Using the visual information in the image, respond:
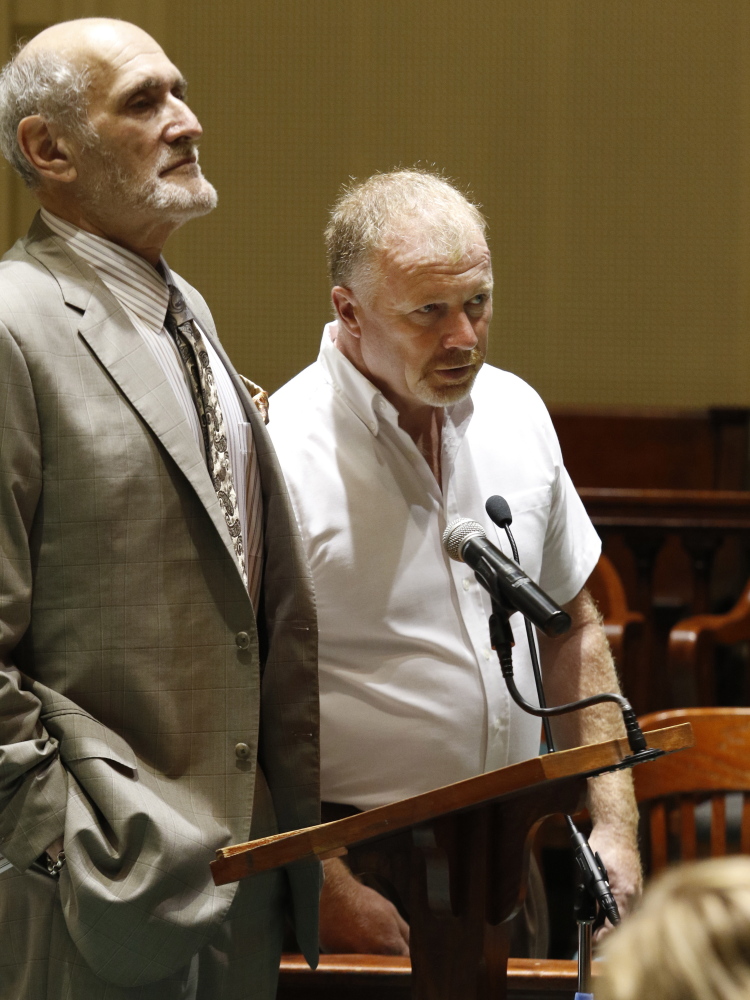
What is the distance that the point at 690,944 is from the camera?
2.65 feet

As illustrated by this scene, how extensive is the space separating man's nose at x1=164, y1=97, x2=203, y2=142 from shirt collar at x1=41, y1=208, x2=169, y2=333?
172 millimetres

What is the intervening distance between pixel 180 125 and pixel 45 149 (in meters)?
0.19

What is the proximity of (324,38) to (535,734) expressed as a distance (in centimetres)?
474

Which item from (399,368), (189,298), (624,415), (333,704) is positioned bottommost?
(624,415)

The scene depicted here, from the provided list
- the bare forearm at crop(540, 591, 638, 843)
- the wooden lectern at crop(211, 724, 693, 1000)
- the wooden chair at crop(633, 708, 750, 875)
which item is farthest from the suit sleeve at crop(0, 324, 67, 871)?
the wooden chair at crop(633, 708, 750, 875)

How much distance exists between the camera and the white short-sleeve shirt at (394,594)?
200 cm

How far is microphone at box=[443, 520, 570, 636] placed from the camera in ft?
4.47

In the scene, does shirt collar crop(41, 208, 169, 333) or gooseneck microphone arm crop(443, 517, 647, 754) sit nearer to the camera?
gooseneck microphone arm crop(443, 517, 647, 754)

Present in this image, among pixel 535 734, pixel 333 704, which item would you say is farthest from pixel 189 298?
pixel 535 734

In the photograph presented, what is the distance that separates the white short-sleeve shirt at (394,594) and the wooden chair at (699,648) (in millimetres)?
1421

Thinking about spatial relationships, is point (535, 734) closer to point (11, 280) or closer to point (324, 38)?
point (11, 280)

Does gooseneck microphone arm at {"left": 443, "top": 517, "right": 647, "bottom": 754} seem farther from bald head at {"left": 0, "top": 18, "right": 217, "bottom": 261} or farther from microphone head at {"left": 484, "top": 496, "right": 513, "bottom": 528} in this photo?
bald head at {"left": 0, "top": 18, "right": 217, "bottom": 261}

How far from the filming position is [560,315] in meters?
6.17

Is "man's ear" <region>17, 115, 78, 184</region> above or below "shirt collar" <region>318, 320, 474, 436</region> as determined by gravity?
above
